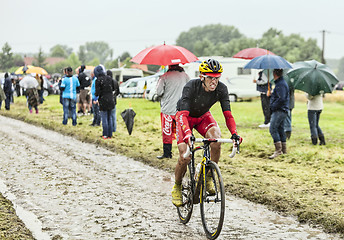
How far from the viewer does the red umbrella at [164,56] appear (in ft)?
29.9

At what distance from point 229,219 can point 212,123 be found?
1.25 m

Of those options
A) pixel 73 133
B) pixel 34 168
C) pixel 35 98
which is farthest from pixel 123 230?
pixel 35 98

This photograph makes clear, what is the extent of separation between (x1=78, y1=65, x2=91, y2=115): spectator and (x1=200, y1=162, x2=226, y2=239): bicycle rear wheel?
12.8 m

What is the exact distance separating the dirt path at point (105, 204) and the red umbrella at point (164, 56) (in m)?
2.18

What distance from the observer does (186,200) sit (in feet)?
18.1

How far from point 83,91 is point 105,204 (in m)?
13.3

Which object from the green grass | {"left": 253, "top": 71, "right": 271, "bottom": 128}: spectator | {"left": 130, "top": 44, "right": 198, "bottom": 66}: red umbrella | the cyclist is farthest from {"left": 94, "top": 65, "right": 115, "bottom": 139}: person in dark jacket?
the cyclist

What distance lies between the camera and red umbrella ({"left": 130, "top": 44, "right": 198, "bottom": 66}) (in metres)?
9.10

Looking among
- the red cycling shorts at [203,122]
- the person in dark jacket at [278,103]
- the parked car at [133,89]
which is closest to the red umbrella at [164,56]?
the person in dark jacket at [278,103]

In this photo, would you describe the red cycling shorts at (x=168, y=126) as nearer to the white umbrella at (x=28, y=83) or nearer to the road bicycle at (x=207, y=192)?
the road bicycle at (x=207, y=192)

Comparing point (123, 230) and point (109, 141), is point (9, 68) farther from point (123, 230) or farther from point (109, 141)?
point (123, 230)

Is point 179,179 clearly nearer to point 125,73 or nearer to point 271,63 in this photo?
point 271,63

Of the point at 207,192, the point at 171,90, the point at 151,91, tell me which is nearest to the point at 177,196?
the point at 207,192

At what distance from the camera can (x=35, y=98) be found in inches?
803
